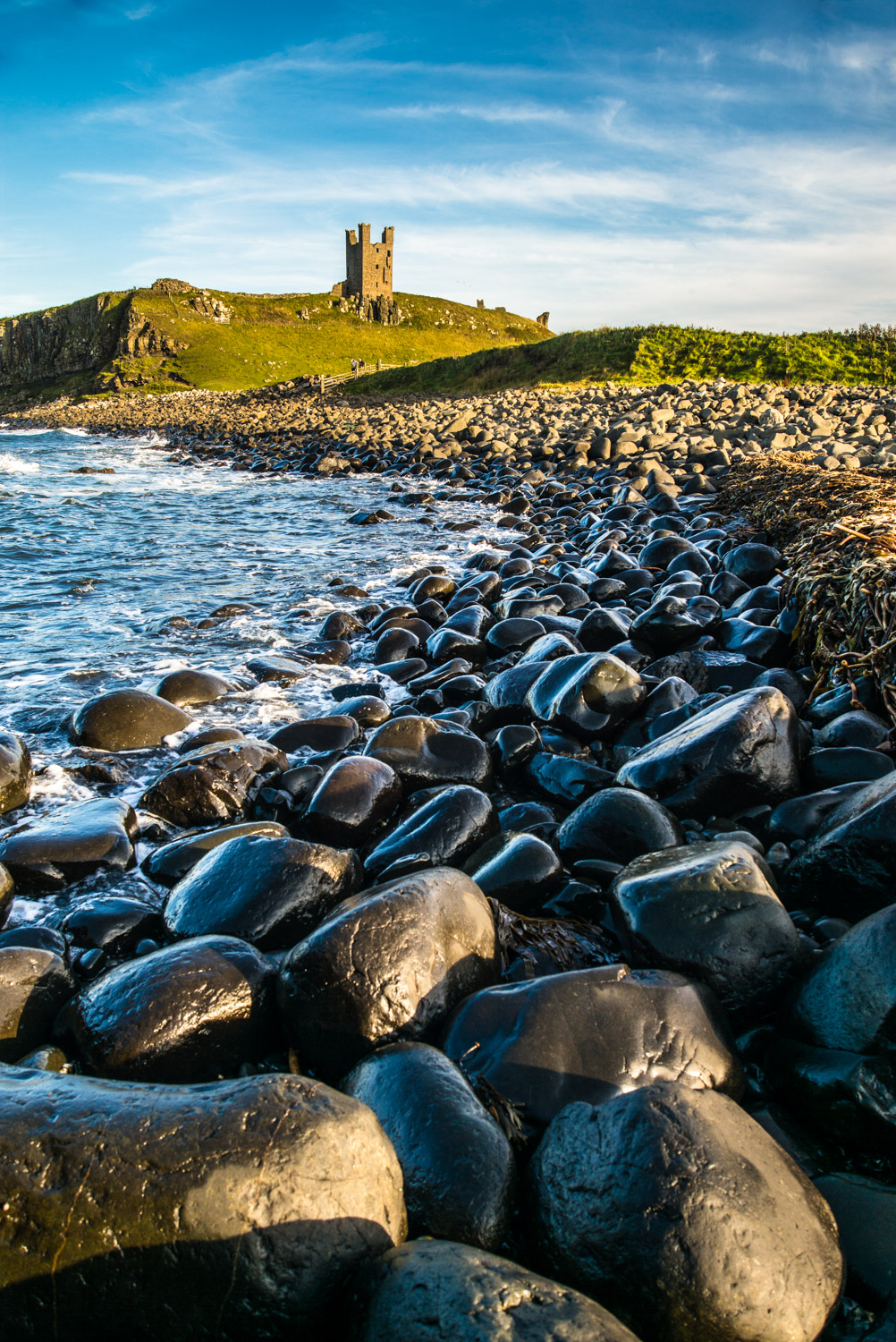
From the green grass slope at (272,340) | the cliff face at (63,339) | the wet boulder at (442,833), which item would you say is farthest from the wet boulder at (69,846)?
the cliff face at (63,339)

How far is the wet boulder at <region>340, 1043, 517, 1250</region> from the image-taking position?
58.5 inches

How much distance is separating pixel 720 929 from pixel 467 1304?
1.23 m

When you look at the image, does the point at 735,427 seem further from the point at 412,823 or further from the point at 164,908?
the point at 164,908

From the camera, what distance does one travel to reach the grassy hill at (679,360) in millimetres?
21469

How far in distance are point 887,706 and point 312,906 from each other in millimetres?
2811

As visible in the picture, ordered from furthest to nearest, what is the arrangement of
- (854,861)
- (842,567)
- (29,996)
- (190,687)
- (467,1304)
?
(190,687), (842,567), (854,861), (29,996), (467,1304)

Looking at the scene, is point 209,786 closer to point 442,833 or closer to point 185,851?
point 185,851

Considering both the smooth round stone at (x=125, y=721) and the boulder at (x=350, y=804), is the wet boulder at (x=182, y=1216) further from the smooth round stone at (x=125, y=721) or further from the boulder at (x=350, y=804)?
the smooth round stone at (x=125, y=721)

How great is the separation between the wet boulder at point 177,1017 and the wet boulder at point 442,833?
2.88 ft

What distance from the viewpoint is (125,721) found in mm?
4453

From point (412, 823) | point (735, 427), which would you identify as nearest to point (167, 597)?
point (412, 823)

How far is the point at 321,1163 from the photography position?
133 centimetres

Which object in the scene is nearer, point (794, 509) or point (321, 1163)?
point (321, 1163)

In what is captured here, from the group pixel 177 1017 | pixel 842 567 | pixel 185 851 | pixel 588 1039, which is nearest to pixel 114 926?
pixel 185 851
